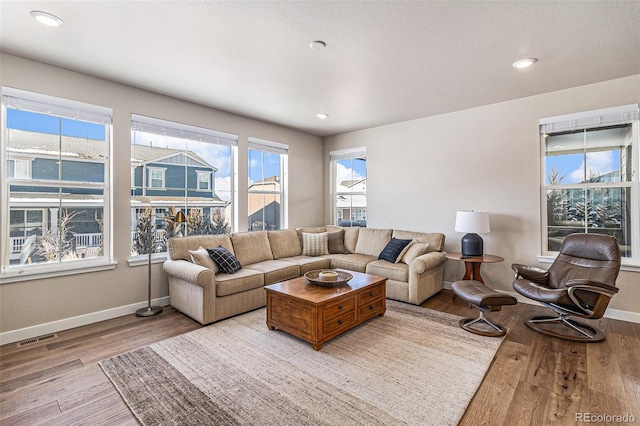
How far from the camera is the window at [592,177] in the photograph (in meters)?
3.41

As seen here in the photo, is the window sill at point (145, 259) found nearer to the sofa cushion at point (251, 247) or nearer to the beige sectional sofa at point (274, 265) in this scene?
the beige sectional sofa at point (274, 265)

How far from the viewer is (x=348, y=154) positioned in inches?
232

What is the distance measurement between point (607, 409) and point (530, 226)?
2.48m

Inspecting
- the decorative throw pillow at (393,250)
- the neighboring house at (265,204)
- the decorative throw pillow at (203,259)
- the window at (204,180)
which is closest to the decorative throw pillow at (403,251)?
the decorative throw pillow at (393,250)

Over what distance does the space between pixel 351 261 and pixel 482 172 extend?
231 centimetres

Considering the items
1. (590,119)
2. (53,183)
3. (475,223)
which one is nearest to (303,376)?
(475,223)

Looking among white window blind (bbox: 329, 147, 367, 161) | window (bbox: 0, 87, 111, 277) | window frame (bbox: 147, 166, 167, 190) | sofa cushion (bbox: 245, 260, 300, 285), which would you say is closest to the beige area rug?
sofa cushion (bbox: 245, 260, 300, 285)

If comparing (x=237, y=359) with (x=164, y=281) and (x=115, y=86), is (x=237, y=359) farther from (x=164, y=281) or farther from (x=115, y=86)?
(x=115, y=86)

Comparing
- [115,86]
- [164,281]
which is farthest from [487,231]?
[115,86]

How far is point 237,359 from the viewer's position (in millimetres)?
2494

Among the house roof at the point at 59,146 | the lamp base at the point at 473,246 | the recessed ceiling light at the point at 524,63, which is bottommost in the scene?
the lamp base at the point at 473,246

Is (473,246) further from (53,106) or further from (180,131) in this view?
(53,106)

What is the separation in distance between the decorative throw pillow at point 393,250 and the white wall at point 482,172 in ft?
2.32

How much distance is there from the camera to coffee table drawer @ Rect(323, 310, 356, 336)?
271 cm
